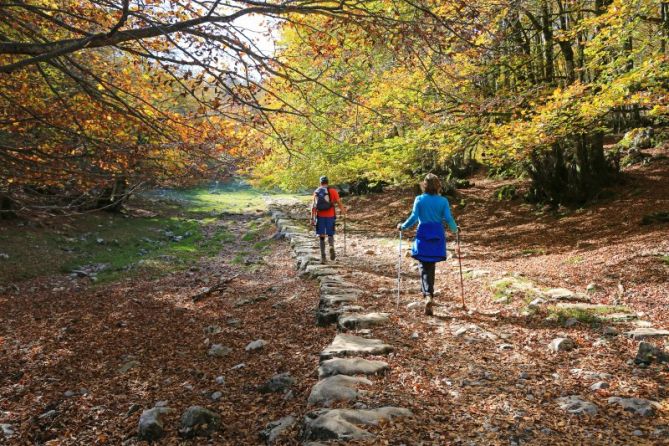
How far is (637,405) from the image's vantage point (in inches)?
150

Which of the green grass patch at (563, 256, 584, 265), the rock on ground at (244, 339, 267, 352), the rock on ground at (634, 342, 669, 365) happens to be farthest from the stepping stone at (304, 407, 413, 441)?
the green grass patch at (563, 256, 584, 265)

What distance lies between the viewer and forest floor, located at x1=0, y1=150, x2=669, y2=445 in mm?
3971

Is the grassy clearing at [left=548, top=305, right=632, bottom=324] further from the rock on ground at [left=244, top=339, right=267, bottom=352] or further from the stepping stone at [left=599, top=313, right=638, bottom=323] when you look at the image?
the rock on ground at [left=244, top=339, right=267, bottom=352]

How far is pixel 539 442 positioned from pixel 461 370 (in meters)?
1.46

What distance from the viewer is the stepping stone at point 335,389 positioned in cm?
403

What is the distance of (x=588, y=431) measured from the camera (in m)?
3.50

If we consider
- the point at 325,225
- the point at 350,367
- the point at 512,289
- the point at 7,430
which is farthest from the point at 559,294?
the point at 7,430

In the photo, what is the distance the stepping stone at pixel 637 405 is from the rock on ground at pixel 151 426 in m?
4.16

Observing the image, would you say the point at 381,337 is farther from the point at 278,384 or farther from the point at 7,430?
the point at 7,430

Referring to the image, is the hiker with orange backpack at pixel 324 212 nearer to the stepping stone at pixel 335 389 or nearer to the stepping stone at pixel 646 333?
the stepping stone at pixel 335 389

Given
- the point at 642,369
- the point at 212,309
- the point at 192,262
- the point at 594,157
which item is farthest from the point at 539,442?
the point at 594,157

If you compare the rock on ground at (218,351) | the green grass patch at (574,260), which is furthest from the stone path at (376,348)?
the green grass patch at (574,260)

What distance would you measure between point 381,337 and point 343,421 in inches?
93.6

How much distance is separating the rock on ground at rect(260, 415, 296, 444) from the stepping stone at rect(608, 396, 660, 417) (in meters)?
2.90
